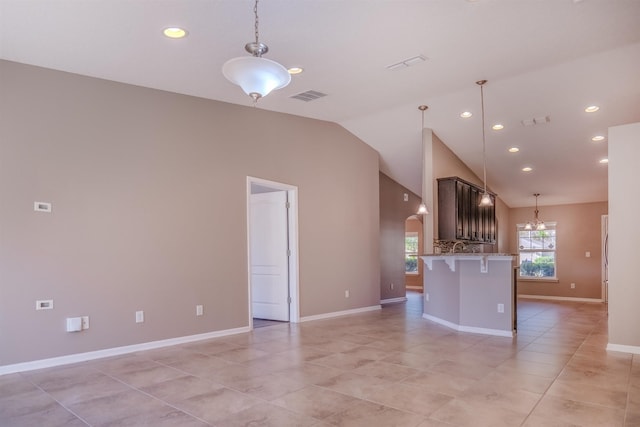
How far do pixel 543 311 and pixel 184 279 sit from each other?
21.3ft

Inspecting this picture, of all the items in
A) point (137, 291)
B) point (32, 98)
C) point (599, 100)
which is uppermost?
point (599, 100)

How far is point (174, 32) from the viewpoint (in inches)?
146

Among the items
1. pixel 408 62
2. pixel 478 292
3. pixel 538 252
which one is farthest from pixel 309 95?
pixel 538 252

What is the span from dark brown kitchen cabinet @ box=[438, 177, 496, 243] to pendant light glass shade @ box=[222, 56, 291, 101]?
182 inches

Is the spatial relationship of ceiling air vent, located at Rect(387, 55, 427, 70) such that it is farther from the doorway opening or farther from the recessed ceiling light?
the doorway opening

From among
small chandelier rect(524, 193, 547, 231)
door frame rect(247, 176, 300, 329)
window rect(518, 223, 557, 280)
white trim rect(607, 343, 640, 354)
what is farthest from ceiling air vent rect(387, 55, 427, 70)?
window rect(518, 223, 557, 280)

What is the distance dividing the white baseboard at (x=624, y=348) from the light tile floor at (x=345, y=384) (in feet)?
0.50

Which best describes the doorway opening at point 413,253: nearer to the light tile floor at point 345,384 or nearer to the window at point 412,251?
the window at point 412,251

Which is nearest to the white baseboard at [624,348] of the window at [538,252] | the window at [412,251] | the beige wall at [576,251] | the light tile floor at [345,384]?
the light tile floor at [345,384]

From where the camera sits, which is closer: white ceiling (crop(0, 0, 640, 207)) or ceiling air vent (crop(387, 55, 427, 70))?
white ceiling (crop(0, 0, 640, 207))

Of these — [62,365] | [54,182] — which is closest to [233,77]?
[54,182]

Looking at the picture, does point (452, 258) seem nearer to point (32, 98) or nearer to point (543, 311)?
point (543, 311)

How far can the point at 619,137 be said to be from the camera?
→ 15.2 feet

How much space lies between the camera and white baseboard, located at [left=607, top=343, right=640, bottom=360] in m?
4.51
